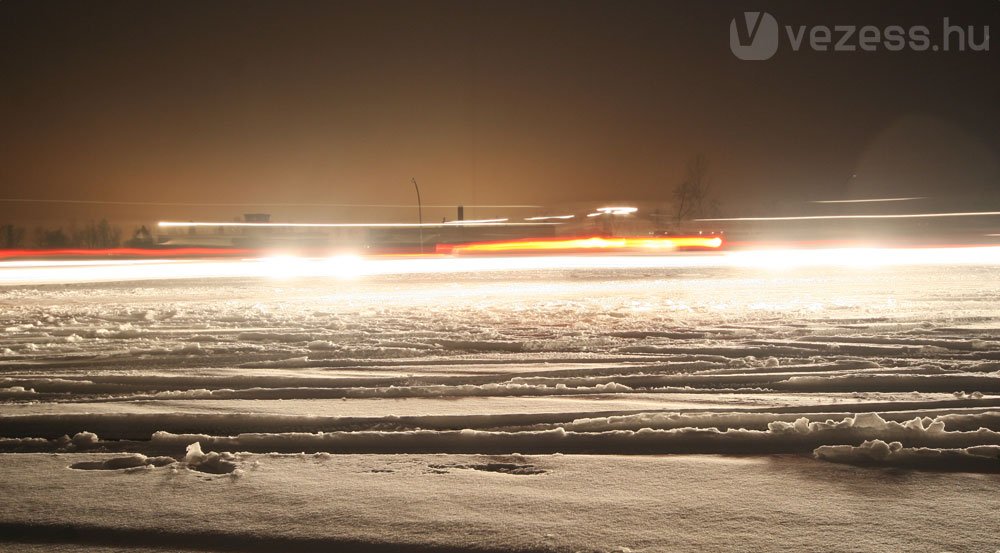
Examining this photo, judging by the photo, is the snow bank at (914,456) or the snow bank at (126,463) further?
the snow bank at (126,463)

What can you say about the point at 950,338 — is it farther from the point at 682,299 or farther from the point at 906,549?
the point at 906,549

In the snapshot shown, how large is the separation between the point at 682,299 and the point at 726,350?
16.3 feet

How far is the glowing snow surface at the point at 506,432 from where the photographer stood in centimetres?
302

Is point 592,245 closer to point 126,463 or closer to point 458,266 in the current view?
point 458,266

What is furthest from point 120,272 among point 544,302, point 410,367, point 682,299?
point 410,367

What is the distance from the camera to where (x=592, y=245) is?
31828mm

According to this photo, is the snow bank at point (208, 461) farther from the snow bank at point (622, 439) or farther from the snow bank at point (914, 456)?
the snow bank at point (914, 456)

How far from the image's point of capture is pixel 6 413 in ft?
16.0

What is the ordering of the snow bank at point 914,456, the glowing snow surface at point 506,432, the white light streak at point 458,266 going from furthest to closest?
the white light streak at point 458,266 < the snow bank at point 914,456 < the glowing snow surface at point 506,432

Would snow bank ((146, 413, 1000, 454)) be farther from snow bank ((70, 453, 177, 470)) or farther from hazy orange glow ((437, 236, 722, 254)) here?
hazy orange glow ((437, 236, 722, 254))

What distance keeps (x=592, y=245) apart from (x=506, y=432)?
91.2 ft

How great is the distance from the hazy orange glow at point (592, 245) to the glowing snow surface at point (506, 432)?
837 inches

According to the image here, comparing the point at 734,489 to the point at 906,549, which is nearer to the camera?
the point at 906,549

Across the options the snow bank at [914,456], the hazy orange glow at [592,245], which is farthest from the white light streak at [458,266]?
the snow bank at [914,456]
